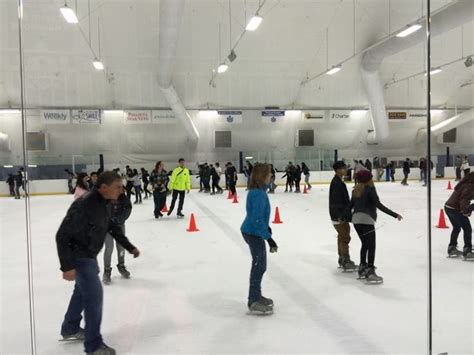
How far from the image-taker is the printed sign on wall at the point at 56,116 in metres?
12.2

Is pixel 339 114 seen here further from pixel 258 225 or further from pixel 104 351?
pixel 104 351

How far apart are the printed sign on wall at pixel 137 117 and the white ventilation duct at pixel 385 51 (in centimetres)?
1023

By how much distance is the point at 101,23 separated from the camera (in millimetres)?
13242

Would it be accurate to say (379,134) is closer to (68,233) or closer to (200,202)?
(200,202)

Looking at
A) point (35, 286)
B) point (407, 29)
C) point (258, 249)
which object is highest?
point (407, 29)

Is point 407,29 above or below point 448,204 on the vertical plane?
above

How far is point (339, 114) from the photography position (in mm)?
19156

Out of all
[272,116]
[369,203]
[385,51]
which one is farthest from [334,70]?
[369,203]

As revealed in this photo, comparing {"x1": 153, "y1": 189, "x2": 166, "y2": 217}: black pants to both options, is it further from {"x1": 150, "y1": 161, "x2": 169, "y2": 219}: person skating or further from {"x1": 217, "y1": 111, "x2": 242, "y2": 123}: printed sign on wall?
{"x1": 217, "y1": 111, "x2": 242, "y2": 123}: printed sign on wall

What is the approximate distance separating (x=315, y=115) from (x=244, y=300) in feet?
58.4

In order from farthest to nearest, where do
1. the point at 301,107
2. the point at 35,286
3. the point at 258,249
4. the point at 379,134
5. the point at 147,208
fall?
the point at 301,107, the point at 379,134, the point at 147,208, the point at 35,286, the point at 258,249

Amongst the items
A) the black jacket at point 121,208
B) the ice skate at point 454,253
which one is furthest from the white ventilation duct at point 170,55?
the ice skate at point 454,253

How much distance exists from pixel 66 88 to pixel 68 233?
13893 mm

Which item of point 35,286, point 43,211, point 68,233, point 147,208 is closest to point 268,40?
point 147,208
